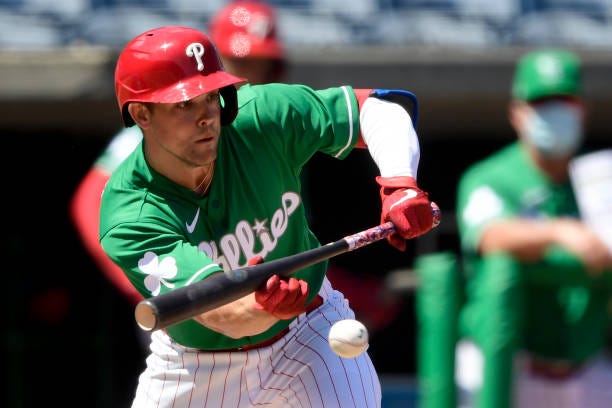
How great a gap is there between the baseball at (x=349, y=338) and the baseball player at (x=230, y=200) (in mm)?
173

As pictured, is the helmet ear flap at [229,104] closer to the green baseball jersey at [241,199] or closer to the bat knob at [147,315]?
the green baseball jersey at [241,199]

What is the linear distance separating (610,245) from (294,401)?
147 centimetres

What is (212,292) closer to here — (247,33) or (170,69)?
(170,69)

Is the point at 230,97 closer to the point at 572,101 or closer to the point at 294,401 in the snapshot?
the point at 294,401

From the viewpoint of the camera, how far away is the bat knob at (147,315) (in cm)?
259

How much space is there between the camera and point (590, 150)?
27.0 ft

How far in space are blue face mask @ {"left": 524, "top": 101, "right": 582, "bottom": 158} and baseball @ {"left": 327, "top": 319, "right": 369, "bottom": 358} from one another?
1686 millimetres

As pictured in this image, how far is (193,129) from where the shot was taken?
3.09 m

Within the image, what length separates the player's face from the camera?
122 inches

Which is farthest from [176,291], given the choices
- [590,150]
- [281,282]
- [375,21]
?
[590,150]

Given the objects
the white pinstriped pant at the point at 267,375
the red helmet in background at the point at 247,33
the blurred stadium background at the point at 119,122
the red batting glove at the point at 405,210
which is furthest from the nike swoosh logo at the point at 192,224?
the blurred stadium background at the point at 119,122

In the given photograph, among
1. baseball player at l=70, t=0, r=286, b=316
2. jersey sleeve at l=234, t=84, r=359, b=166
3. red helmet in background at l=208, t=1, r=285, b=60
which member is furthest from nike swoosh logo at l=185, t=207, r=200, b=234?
red helmet in background at l=208, t=1, r=285, b=60

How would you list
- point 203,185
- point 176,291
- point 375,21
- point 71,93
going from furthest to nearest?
point 375,21 < point 71,93 < point 203,185 < point 176,291

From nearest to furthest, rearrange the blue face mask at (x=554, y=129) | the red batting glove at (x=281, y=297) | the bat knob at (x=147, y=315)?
the bat knob at (x=147, y=315)
the red batting glove at (x=281, y=297)
the blue face mask at (x=554, y=129)
